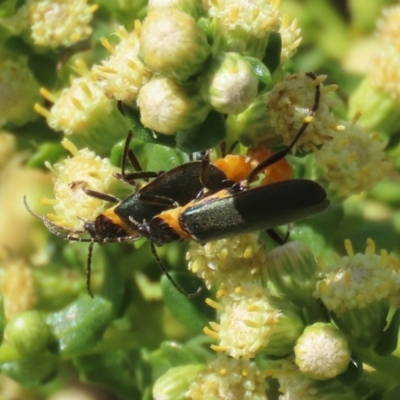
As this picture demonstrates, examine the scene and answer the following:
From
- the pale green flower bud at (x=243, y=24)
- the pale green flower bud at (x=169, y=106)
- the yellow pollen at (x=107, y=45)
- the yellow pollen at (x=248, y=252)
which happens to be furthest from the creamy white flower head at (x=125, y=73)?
the yellow pollen at (x=248, y=252)

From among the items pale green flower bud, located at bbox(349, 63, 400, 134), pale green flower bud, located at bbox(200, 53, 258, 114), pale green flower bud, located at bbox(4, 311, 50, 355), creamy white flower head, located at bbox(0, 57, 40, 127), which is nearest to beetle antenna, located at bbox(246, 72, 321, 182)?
pale green flower bud, located at bbox(200, 53, 258, 114)

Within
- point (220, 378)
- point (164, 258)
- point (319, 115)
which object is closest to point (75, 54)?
point (164, 258)

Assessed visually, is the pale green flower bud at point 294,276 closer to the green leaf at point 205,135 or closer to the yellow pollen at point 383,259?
the yellow pollen at point 383,259

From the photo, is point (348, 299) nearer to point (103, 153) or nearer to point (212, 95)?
point (212, 95)

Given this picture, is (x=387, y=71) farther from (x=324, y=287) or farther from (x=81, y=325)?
(x=81, y=325)

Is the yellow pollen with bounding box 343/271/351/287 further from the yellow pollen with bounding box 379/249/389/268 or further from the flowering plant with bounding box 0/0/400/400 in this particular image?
the yellow pollen with bounding box 379/249/389/268

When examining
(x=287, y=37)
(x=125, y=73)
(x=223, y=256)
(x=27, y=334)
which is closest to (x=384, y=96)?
(x=287, y=37)
